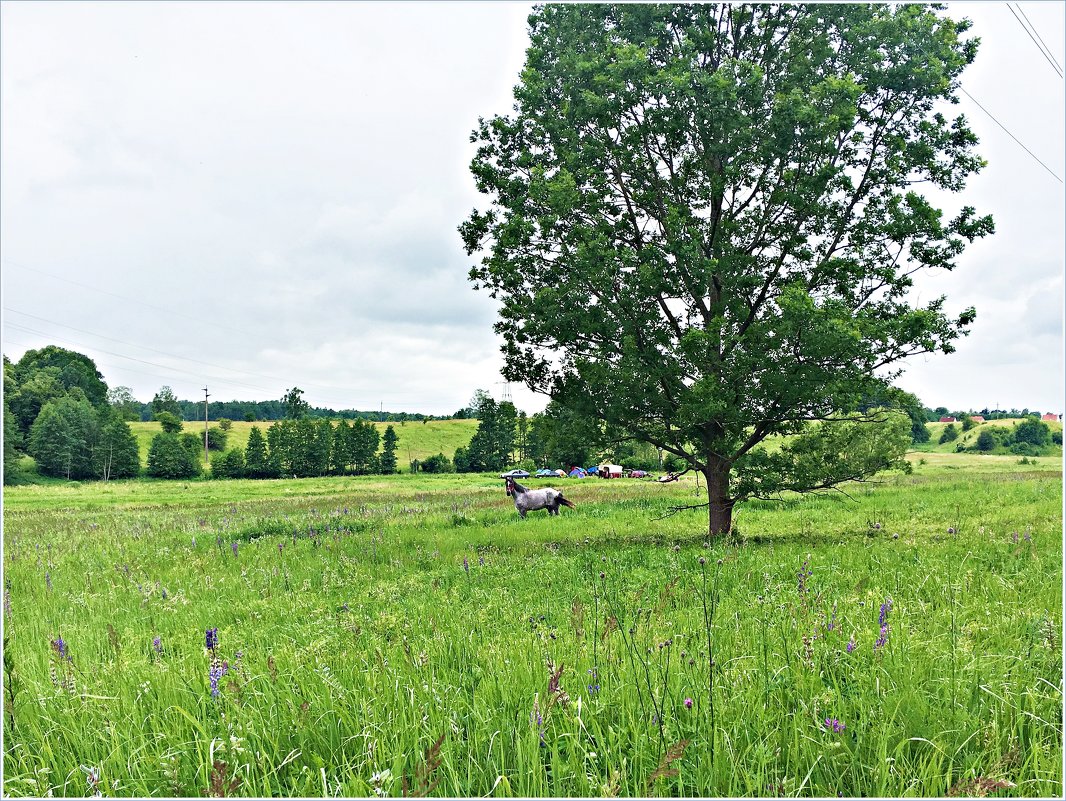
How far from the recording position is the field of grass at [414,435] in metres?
103

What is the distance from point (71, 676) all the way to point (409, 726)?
8.89 feet

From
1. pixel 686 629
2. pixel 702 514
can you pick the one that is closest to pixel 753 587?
pixel 686 629

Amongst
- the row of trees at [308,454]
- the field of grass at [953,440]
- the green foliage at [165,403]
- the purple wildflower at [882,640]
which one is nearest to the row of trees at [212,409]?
the green foliage at [165,403]

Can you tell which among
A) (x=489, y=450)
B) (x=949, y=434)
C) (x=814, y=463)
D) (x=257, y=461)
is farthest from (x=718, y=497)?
(x=257, y=461)

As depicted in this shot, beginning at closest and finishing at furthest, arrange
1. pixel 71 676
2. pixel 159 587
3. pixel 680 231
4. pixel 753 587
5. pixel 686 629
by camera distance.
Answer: pixel 71 676
pixel 686 629
pixel 753 587
pixel 159 587
pixel 680 231

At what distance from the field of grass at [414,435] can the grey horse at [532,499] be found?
78915mm

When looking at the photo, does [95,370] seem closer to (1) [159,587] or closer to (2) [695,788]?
(1) [159,587]

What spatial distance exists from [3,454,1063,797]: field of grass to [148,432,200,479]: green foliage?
8601 cm

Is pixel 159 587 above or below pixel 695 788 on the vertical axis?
below

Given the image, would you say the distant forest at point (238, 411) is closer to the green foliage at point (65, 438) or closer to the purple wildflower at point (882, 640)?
the green foliage at point (65, 438)

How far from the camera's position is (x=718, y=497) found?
12.0 meters

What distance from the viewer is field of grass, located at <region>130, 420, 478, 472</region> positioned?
103438 mm

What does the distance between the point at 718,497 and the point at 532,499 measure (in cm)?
811

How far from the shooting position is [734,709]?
3.05 metres
